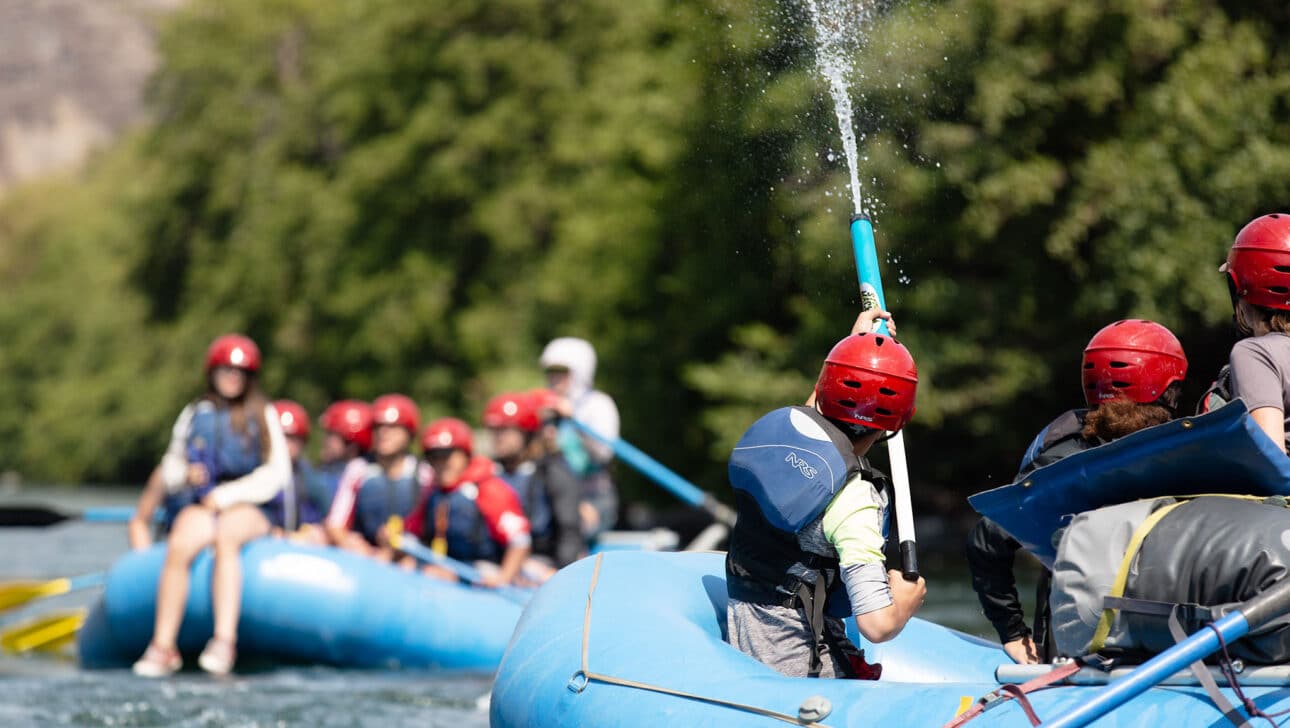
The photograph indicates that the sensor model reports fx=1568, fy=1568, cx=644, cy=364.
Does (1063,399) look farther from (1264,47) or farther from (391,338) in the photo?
(391,338)

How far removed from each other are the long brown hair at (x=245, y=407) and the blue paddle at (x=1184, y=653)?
5.95m

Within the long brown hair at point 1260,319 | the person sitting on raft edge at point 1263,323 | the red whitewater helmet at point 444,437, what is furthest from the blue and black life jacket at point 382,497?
the long brown hair at point 1260,319

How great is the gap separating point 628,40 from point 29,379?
89.8 feet

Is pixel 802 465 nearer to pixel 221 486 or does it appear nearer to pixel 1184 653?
pixel 1184 653

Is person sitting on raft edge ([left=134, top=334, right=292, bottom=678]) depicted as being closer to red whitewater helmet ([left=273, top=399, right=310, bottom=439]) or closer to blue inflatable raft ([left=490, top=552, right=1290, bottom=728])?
red whitewater helmet ([left=273, top=399, right=310, bottom=439])

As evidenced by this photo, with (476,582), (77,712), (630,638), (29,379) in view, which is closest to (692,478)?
(476,582)

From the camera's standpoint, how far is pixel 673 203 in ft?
73.2

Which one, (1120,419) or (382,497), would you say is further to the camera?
(382,497)

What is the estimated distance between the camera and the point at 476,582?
944cm

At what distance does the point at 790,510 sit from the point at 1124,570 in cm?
94

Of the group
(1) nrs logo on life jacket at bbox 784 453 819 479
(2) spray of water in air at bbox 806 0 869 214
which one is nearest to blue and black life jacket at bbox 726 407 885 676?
(1) nrs logo on life jacket at bbox 784 453 819 479

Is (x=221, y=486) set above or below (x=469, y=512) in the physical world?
above

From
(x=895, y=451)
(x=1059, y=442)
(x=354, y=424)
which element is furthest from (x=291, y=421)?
(x=1059, y=442)

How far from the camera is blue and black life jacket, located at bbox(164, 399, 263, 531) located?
27.8 feet
